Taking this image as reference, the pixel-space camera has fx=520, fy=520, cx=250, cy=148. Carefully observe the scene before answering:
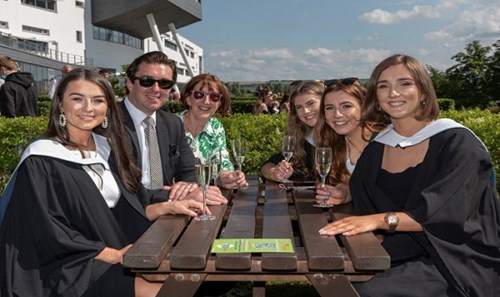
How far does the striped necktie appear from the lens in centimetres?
427

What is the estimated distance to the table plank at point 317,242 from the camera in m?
2.24

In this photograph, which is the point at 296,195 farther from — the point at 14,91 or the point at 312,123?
the point at 14,91

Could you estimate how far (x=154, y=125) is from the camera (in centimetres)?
439

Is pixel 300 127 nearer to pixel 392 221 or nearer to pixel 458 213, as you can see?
pixel 392 221

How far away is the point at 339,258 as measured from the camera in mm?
2230

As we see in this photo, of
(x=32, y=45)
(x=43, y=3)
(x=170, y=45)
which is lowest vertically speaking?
(x=32, y=45)

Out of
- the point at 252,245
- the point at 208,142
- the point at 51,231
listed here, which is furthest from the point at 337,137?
the point at 51,231

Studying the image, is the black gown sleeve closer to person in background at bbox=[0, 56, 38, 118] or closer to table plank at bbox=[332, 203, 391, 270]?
table plank at bbox=[332, 203, 391, 270]

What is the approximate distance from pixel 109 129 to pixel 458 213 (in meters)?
2.23

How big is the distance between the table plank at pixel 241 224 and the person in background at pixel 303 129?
1.03ft

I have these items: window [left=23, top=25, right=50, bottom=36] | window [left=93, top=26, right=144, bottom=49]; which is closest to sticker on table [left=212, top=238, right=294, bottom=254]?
window [left=23, top=25, right=50, bottom=36]

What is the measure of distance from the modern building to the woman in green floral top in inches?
1517

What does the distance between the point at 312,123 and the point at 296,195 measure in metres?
1.13

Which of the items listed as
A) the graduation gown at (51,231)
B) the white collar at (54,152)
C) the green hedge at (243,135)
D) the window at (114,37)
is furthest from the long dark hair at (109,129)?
the window at (114,37)
